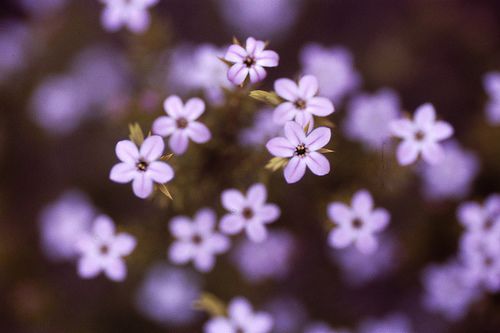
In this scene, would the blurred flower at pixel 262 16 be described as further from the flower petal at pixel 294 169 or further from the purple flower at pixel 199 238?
the flower petal at pixel 294 169

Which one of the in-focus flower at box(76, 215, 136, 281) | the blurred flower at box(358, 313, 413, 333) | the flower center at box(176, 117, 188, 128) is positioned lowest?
the in-focus flower at box(76, 215, 136, 281)

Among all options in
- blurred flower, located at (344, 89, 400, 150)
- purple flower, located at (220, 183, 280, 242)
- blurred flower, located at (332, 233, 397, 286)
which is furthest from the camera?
blurred flower, located at (332, 233, 397, 286)

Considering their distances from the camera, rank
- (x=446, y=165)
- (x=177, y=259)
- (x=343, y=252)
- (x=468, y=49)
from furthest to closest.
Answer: (x=468, y=49)
(x=343, y=252)
(x=446, y=165)
(x=177, y=259)

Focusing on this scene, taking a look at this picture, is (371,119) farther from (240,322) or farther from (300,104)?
(240,322)

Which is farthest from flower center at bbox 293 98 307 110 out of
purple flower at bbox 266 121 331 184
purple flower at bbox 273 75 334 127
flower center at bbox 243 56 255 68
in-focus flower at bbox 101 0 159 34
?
in-focus flower at bbox 101 0 159 34

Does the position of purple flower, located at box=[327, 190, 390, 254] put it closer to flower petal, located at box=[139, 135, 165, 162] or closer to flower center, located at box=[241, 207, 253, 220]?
flower center, located at box=[241, 207, 253, 220]

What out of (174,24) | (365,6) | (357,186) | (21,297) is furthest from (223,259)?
(365,6)

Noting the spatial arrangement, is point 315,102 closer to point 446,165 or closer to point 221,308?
point 221,308
